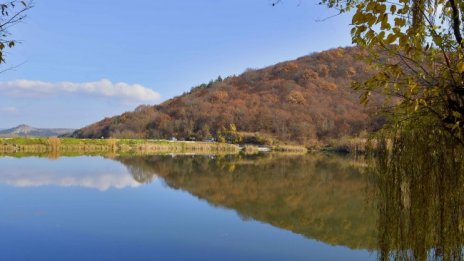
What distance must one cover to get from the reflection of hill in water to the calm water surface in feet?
0.09

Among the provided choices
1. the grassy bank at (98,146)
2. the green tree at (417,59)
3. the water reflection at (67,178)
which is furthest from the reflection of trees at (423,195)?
the grassy bank at (98,146)

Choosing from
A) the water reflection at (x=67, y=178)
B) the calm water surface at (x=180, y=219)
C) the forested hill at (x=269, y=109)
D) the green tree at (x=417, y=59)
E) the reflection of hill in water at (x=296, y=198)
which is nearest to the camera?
the green tree at (x=417, y=59)

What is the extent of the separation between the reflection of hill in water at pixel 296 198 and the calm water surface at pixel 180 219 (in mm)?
28

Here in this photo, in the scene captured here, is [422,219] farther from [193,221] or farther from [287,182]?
[287,182]

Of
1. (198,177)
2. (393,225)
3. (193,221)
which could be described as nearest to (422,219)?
(393,225)

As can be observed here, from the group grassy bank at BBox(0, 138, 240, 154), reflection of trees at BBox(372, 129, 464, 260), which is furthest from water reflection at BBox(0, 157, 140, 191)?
grassy bank at BBox(0, 138, 240, 154)

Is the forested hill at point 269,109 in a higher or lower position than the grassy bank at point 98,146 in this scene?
higher

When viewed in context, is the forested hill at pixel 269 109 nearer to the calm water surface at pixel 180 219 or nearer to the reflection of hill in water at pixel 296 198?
the reflection of hill in water at pixel 296 198

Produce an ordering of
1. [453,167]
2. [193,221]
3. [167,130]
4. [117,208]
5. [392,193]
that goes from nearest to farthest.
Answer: [453,167]
[392,193]
[193,221]
[117,208]
[167,130]

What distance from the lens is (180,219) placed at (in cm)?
930

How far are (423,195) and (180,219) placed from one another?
22.1ft

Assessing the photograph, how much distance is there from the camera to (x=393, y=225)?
3467 millimetres

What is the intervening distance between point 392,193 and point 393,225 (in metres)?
0.27

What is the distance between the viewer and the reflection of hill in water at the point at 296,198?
8570mm
